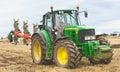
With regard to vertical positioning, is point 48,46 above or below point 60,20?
below

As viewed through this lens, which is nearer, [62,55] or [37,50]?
[62,55]

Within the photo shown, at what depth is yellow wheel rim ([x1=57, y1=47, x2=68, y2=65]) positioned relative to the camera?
1429cm

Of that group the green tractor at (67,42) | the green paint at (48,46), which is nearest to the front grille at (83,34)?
the green tractor at (67,42)

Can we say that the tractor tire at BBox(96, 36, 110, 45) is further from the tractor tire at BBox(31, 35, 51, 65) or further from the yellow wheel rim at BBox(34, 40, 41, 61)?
the yellow wheel rim at BBox(34, 40, 41, 61)

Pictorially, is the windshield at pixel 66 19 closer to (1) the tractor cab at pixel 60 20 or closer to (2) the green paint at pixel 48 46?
(1) the tractor cab at pixel 60 20

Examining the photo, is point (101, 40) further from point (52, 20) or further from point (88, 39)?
point (52, 20)

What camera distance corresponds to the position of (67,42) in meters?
14.0

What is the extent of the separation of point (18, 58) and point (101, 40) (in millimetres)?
5161

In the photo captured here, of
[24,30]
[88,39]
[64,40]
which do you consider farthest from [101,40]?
[24,30]

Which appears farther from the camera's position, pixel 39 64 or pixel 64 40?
pixel 39 64

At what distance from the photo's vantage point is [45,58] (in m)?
15.6

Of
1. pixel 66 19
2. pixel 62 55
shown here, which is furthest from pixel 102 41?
pixel 62 55

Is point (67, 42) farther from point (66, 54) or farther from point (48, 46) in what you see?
point (48, 46)

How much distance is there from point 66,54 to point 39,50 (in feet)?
8.60
